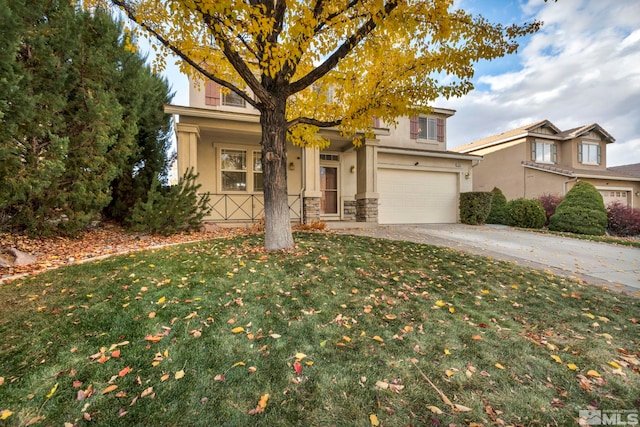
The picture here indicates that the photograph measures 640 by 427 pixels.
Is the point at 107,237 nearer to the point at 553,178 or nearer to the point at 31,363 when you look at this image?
the point at 31,363

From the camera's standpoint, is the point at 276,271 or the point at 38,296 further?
the point at 276,271

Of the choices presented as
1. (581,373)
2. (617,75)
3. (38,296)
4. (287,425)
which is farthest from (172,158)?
(617,75)

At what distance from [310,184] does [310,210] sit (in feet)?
2.62

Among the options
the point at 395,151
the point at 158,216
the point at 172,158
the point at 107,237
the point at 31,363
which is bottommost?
the point at 31,363

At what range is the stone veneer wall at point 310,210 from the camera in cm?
874

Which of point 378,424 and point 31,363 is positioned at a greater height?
point 31,363

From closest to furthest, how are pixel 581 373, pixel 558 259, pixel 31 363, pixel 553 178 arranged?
pixel 31 363, pixel 581 373, pixel 558 259, pixel 553 178

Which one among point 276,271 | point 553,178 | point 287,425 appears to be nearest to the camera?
point 287,425

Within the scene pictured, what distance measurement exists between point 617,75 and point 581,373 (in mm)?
21176

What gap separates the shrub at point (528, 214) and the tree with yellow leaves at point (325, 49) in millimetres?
9810

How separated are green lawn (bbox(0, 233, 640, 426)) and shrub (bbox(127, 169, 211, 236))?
2.39m

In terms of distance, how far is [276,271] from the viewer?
13.1 ft

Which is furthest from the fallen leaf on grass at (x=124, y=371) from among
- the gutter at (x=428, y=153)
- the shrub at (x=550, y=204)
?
the shrub at (x=550, y=204)

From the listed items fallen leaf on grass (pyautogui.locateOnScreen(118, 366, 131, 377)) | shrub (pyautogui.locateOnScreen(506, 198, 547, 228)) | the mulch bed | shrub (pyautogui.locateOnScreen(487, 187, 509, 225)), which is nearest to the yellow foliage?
the mulch bed
